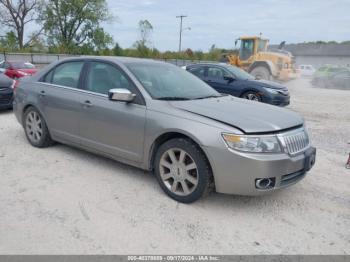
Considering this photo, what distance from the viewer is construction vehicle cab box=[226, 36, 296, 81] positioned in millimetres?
18969

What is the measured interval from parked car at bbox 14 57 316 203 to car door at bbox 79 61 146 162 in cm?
1

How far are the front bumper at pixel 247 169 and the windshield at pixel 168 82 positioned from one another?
42.0 inches

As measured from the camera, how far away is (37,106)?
5.06 m

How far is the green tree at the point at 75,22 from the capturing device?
47250 mm

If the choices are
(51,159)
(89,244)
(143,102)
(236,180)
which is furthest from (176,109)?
(51,159)

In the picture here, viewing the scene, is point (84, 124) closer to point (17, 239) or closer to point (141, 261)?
point (17, 239)

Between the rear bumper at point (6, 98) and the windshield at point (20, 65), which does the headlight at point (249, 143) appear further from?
the windshield at point (20, 65)

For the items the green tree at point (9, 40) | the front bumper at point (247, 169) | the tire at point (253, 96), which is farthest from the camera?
the green tree at point (9, 40)

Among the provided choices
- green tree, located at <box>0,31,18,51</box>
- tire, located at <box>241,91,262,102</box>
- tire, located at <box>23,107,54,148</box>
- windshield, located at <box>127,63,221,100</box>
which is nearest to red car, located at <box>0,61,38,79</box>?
tire, located at <box>241,91,262,102</box>

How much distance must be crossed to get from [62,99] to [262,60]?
1649 centimetres

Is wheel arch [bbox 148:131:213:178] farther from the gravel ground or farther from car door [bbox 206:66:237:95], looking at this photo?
car door [bbox 206:66:237:95]

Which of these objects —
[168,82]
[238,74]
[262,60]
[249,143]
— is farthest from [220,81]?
[262,60]

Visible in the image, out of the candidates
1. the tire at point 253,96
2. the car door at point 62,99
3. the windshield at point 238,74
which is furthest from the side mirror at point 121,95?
the windshield at point 238,74

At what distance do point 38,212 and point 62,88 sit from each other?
210 cm
